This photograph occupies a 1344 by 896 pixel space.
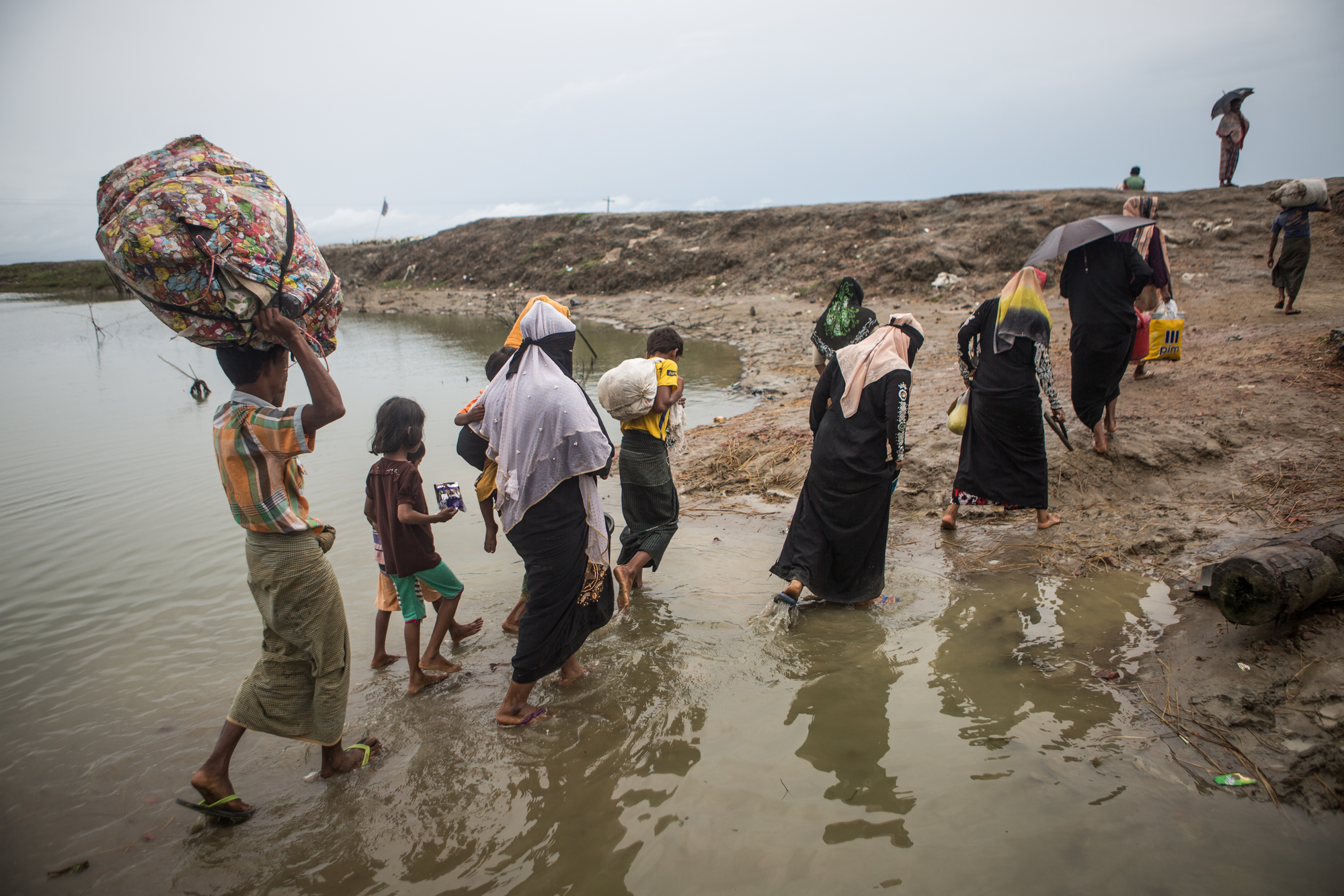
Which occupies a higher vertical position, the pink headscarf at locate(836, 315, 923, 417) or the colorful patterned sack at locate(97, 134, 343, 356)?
the colorful patterned sack at locate(97, 134, 343, 356)

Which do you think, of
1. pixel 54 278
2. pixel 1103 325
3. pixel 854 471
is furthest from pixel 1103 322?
pixel 54 278

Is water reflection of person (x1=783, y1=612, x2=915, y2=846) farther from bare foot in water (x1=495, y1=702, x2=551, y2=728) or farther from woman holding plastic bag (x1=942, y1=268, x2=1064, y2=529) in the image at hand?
woman holding plastic bag (x1=942, y1=268, x2=1064, y2=529)

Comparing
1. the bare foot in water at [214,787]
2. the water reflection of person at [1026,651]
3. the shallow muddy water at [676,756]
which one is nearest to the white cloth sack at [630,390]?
the shallow muddy water at [676,756]

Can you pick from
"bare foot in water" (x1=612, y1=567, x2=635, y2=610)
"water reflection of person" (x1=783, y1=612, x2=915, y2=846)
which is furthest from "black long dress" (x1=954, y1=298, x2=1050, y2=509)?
"bare foot in water" (x1=612, y1=567, x2=635, y2=610)

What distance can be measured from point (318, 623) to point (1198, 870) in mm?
2986

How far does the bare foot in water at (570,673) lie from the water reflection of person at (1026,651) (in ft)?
5.49

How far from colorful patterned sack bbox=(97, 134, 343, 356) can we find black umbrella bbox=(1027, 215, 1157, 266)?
14.7 feet

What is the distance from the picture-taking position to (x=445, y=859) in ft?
7.62

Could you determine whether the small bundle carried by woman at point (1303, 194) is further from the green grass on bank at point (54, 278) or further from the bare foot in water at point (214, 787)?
the green grass on bank at point (54, 278)

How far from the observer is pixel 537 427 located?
2.85 metres

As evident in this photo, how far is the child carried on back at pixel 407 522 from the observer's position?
3.17 meters

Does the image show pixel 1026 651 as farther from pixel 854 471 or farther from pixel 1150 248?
pixel 1150 248

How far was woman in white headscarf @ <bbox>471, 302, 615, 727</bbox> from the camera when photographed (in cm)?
286

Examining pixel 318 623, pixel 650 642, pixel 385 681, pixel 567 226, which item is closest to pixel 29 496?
pixel 385 681
